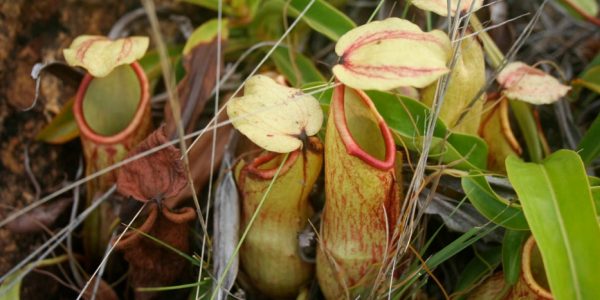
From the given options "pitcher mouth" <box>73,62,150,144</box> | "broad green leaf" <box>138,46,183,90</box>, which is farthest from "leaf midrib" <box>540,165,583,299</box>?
"broad green leaf" <box>138,46,183,90</box>


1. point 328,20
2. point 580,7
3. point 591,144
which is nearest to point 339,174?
point 328,20

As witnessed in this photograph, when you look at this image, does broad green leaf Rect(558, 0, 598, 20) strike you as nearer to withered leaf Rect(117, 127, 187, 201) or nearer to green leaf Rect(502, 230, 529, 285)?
green leaf Rect(502, 230, 529, 285)

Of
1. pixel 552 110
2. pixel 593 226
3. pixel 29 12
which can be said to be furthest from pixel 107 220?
pixel 552 110

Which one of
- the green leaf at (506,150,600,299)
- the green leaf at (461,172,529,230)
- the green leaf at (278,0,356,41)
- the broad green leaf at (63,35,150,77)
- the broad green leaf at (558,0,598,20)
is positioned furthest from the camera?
the broad green leaf at (558,0,598,20)

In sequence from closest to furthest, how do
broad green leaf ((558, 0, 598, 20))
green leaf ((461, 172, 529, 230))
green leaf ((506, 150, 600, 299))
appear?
green leaf ((506, 150, 600, 299)), green leaf ((461, 172, 529, 230)), broad green leaf ((558, 0, 598, 20))

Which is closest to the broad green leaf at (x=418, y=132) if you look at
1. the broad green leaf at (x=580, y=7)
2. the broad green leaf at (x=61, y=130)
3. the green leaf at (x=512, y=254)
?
the green leaf at (x=512, y=254)

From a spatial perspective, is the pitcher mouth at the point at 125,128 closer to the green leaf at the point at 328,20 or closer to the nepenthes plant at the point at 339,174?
the nepenthes plant at the point at 339,174

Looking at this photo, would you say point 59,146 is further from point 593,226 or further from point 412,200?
point 593,226
